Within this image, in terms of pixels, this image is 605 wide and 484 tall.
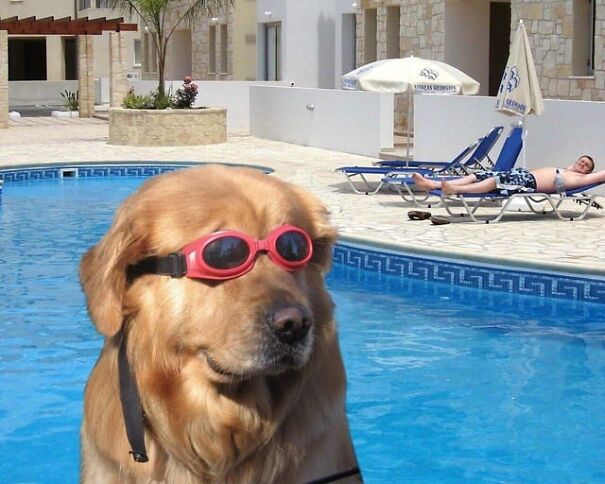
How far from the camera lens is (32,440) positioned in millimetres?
5938

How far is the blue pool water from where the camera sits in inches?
222

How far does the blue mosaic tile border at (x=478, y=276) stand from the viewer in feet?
28.4

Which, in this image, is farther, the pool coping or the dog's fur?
the pool coping

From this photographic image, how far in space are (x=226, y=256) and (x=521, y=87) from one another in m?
11.3

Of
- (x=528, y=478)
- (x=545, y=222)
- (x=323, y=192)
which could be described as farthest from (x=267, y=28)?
(x=528, y=478)

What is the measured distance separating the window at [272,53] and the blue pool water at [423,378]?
71.9 feet

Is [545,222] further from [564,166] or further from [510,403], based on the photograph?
[510,403]

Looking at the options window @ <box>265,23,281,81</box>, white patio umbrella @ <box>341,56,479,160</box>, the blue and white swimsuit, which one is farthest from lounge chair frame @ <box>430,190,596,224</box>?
window @ <box>265,23,281,81</box>

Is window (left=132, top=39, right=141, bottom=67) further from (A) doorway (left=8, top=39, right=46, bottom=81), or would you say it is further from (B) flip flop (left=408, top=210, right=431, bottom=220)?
(B) flip flop (left=408, top=210, right=431, bottom=220)

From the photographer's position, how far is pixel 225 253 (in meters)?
1.94

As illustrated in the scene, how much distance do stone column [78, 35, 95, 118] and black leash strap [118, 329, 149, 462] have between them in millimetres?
31621

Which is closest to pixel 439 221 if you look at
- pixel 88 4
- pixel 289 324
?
pixel 289 324

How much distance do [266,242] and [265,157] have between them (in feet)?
58.5

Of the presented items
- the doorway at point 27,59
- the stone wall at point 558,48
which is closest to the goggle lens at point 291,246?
the stone wall at point 558,48
